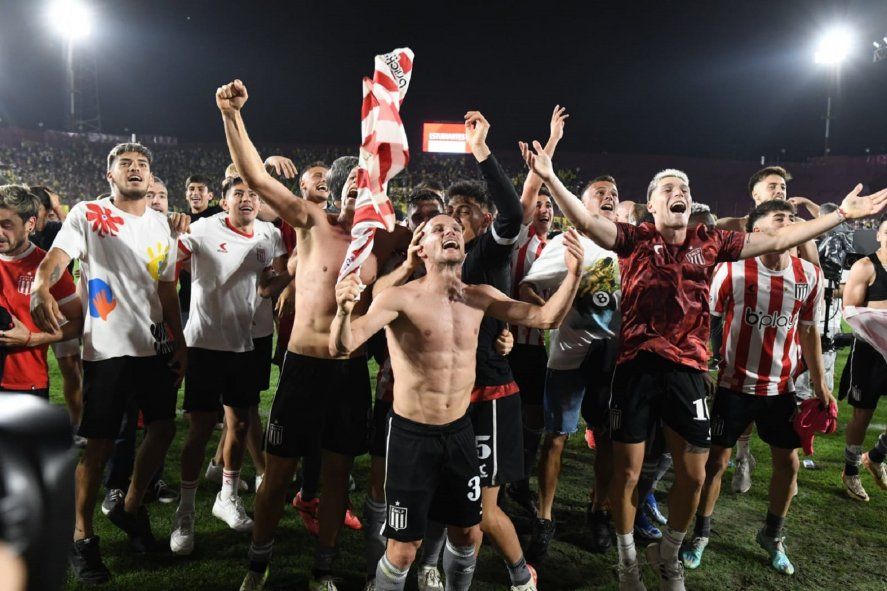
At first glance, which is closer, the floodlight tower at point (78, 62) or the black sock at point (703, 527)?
the black sock at point (703, 527)

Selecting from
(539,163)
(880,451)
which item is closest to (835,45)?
(880,451)

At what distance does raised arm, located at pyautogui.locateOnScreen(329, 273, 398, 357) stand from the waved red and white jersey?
2.37 metres

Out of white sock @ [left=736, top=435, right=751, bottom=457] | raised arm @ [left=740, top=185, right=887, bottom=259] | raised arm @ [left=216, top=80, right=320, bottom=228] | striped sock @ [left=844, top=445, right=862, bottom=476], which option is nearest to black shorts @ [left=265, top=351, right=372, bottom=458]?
raised arm @ [left=216, top=80, right=320, bottom=228]

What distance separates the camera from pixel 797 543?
3.88m

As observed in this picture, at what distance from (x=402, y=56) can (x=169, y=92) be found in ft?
150

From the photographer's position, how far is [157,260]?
11.9ft

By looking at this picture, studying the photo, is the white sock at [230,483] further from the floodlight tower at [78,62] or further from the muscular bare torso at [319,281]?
the floodlight tower at [78,62]

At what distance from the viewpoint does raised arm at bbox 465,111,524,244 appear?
115 inches

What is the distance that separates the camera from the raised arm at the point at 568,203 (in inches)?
120

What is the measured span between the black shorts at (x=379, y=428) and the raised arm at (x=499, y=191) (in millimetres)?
1141

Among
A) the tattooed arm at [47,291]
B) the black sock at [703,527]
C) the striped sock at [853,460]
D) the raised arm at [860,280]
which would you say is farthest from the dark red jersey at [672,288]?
the tattooed arm at [47,291]

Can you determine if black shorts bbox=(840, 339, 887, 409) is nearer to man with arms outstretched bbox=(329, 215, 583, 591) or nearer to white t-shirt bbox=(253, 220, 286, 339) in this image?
man with arms outstretched bbox=(329, 215, 583, 591)

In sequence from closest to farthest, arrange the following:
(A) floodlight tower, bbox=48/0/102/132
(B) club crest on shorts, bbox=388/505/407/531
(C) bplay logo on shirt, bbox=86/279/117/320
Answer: (B) club crest on shorts, bbox=388/505/407/531
(C) bplay logo on shirt, bbox=86/279/117/320
(A) floodlight tower, bbox=48/0/102/132

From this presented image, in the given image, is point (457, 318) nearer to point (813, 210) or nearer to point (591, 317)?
point (591, 317)
